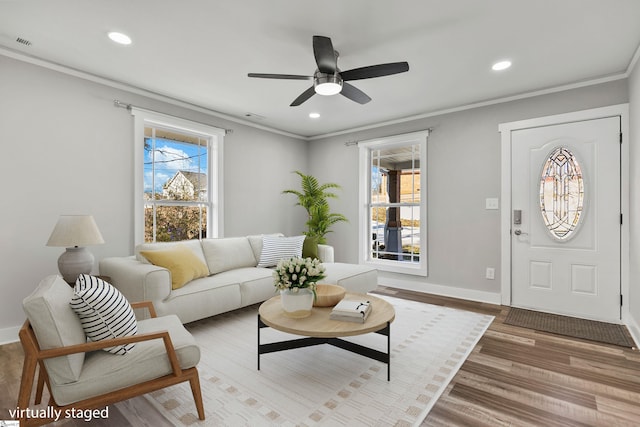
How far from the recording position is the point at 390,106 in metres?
4.30

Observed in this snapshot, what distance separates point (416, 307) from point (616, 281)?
203cm

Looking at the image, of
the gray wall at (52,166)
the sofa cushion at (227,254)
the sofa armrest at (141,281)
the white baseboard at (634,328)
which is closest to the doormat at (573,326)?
the white baseboard at (634,328)

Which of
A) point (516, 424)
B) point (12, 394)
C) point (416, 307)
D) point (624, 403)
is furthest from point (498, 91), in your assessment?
point (12, 394)

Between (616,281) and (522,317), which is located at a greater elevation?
(616,281)

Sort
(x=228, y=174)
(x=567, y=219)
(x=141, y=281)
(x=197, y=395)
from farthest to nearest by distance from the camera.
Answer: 1. (x=228, y=174)
2. (x=567, y=219)
3. (x=141, y=281)
4. (x=197, y=395)

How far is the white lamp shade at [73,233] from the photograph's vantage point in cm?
274

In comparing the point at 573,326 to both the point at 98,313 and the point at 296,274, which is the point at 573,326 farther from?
the point at 98,313

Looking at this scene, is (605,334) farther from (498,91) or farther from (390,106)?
(390,106)

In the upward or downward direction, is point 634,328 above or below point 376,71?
below

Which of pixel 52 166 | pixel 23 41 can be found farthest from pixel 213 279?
pixel 23 41

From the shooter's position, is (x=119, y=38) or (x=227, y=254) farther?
(x=227, y=254)

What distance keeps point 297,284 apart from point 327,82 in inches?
63.2

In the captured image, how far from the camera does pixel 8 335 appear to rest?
291cm

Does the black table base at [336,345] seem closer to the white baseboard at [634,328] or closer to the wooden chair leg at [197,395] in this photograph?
the wooden chair leg at [197,395]
